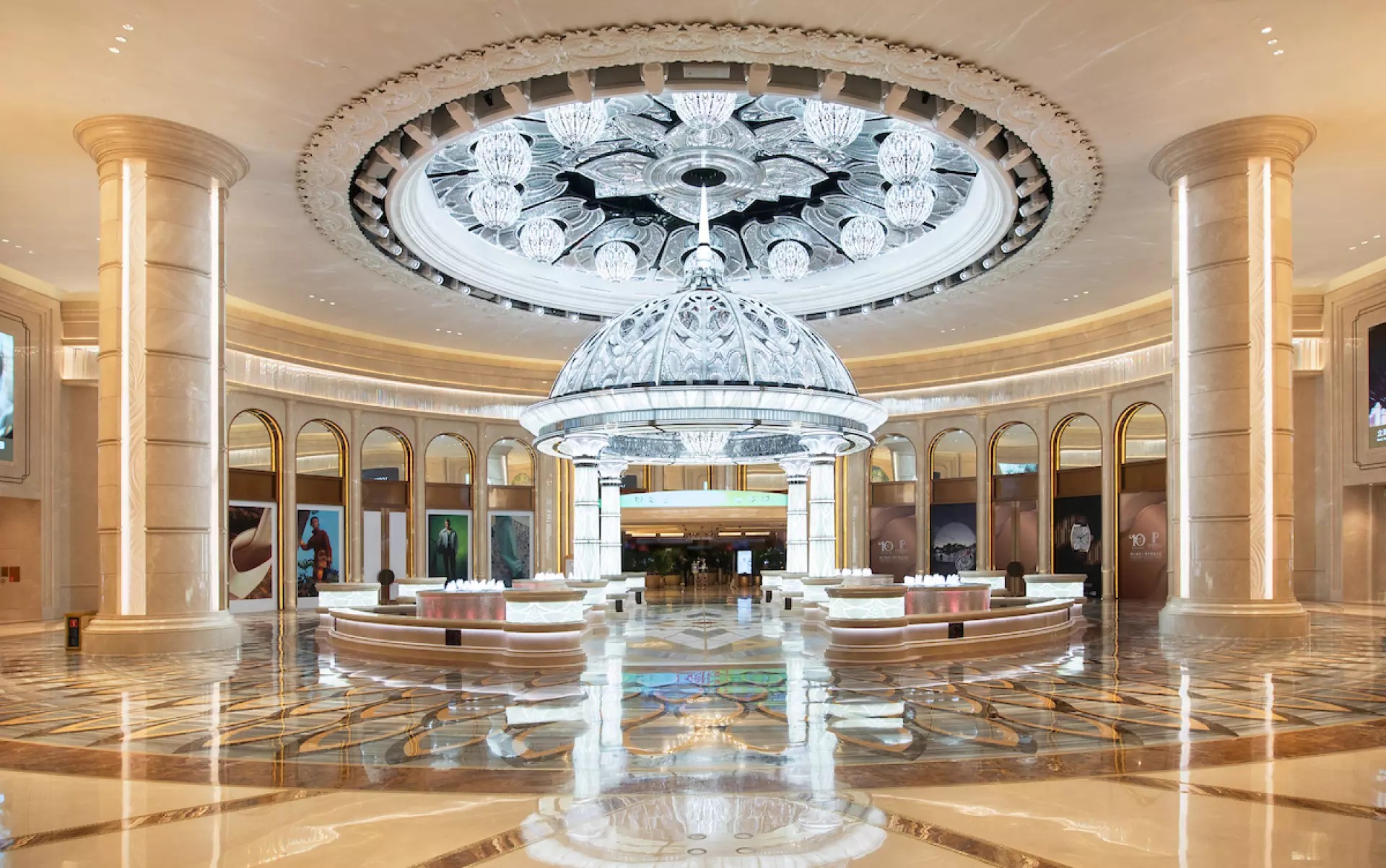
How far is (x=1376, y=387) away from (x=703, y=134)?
1298 cm

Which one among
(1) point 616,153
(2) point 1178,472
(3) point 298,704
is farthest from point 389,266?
(2) point 1178,472

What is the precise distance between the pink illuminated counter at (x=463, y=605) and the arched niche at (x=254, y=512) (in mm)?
10595

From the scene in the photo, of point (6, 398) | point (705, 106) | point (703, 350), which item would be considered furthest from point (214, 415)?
point (6, 398)

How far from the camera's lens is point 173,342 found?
38.6 ft

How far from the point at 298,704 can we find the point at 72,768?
7.30 ft

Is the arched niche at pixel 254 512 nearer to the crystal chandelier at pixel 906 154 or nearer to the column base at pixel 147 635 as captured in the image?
the column base at pixel 147 635

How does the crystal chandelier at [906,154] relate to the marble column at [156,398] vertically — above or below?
above

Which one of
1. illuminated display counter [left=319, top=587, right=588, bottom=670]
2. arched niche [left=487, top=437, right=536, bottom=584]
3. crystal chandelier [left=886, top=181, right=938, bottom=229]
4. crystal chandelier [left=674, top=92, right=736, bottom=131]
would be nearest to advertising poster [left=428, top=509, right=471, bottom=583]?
arched niche [left=487, top=437, right=536, bottom=584]

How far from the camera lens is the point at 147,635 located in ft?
36.8

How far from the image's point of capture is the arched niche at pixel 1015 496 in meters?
25.1

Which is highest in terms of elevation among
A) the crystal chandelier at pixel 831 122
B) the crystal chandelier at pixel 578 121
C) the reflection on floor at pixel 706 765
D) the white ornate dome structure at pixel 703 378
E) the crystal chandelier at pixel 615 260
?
the crystal chandelier at pixel 831 122

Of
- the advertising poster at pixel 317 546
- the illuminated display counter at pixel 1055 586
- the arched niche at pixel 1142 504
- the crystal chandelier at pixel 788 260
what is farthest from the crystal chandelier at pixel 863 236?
the advertising poster at pixel 317 546

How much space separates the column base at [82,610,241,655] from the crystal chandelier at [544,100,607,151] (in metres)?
6.78

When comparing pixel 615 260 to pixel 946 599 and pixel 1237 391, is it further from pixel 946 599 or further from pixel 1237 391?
pixel 1237 391
